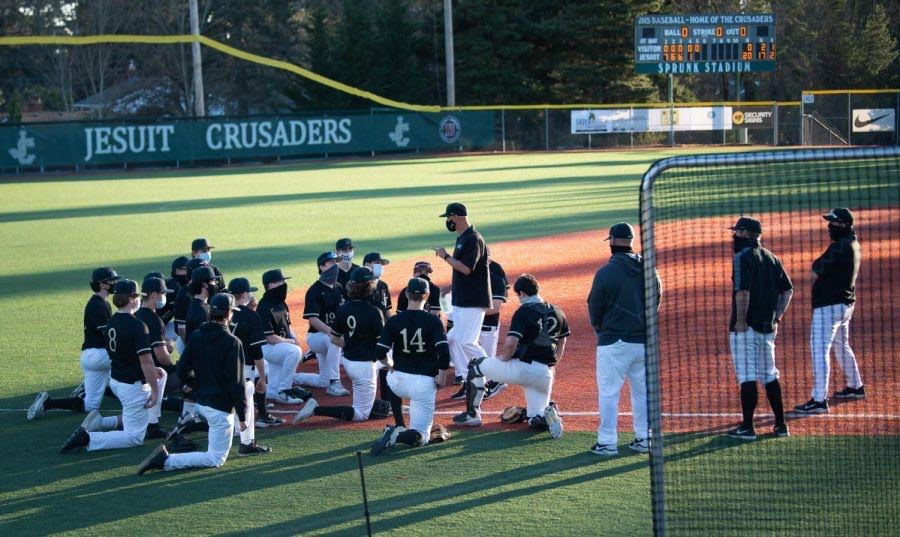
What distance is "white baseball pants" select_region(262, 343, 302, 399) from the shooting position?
10.8 meters

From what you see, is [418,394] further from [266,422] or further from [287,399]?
[287,399]

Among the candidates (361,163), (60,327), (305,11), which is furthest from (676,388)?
(305,11)

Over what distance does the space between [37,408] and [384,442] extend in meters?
3.93

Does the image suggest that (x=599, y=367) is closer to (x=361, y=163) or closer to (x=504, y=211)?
(x=504, y=211)

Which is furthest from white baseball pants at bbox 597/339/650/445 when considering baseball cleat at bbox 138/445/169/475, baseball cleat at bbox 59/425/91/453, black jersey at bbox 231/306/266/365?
baseball cleat at bbox 59/425/91/453

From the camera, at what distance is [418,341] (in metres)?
8.93

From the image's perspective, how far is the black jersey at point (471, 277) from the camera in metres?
10.5

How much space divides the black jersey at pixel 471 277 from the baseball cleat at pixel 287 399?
6.60 ft

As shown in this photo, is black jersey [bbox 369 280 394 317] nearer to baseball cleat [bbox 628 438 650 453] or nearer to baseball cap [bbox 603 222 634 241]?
baseball cap [bbox 603 222 634 241]

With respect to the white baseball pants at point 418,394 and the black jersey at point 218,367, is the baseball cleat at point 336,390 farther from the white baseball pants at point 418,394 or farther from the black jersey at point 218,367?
the black jersey at point 218,367

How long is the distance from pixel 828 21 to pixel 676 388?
5344 cm

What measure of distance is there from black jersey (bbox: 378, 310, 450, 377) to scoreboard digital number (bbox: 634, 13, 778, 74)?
4038cm

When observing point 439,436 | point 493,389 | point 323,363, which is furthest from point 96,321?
point 493,389

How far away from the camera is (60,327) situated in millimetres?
14641
